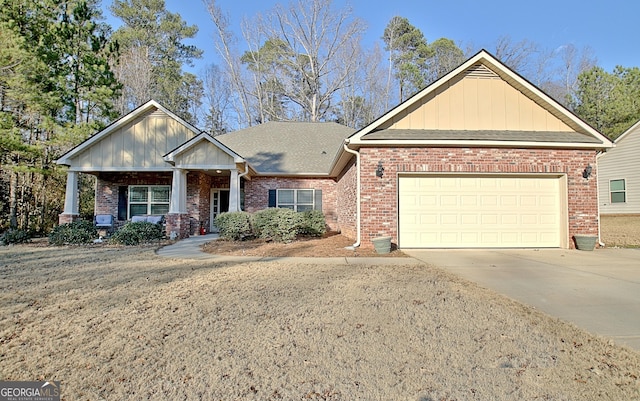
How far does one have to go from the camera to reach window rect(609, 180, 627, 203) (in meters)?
18.0

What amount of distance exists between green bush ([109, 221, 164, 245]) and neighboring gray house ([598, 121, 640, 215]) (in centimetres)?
2151

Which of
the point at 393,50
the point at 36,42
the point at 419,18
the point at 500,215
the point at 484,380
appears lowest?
the point at 484,380

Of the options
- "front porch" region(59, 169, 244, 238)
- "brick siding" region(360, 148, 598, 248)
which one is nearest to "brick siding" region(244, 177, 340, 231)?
"front porch" region(59, 169, 244, 238)

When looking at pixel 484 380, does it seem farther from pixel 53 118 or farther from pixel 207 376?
pixel 53 118

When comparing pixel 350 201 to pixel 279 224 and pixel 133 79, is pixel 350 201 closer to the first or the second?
pixel 279 224

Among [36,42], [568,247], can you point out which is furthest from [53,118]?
[568,247]

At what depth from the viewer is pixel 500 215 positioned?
9688mm

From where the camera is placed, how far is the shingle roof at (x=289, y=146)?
15.3 meters

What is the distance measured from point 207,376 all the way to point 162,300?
226 cm

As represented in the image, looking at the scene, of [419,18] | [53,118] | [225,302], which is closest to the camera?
[225,302]

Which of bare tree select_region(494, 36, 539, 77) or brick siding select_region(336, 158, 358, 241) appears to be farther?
bare tree select_region(494, 36, 539, 77)

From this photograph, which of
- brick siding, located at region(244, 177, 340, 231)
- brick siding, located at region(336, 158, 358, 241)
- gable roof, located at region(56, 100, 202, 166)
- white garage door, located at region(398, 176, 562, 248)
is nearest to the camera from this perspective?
white garage door, located at region(398, 176, 562, 248)

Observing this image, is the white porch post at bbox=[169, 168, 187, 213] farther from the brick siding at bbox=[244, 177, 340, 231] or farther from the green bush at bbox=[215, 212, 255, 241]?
the brick siding at bbox=[244, 177, 340, 231]

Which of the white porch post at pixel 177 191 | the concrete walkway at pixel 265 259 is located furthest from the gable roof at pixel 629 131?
the white porch post at pixel 177 191
